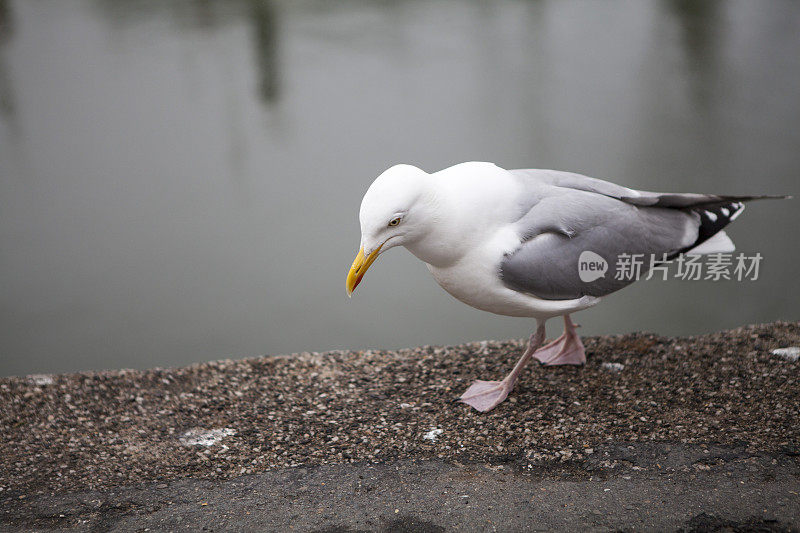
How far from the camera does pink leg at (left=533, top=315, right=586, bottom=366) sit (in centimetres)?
276

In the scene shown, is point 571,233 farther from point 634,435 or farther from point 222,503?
point 222,503

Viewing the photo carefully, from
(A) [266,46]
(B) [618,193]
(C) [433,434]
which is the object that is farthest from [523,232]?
(A) [266,46]

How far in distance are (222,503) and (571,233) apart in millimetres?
1253

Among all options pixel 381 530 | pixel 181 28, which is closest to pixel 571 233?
pixel 381 530

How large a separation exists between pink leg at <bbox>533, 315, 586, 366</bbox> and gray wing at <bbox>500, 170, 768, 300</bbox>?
36cm

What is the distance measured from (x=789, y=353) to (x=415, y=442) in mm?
1375

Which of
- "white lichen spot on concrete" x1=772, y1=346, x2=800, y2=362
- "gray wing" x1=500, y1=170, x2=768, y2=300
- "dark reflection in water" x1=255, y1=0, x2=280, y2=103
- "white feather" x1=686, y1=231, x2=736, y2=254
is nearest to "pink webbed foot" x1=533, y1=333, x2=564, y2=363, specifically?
"gray wing" x1=500, y1=170, x2=768, y2=300

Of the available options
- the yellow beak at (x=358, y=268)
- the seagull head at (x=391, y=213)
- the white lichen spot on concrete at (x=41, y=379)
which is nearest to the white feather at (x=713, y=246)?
A: the seagull head at (x=391, y=213)

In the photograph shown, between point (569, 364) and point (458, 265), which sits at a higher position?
point (458, 265)

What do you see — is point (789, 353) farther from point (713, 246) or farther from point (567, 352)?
point (567, 352)

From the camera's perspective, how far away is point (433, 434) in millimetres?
2381

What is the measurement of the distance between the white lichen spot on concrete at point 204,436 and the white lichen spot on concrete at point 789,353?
187 centimetres

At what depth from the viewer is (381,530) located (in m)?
1.97

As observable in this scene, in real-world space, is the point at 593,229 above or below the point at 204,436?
above
